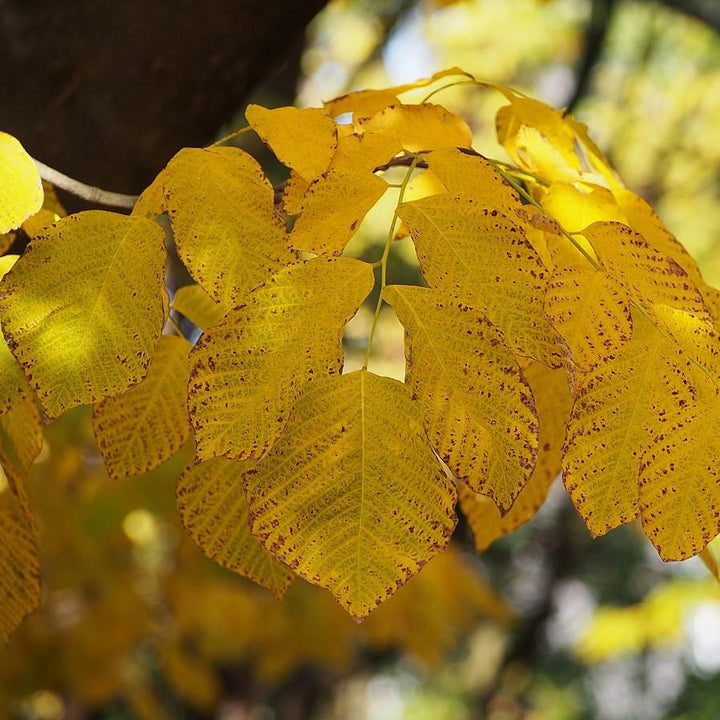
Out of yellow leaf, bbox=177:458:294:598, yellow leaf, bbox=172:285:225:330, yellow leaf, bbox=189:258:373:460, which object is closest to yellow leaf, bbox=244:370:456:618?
yellow leaf, bbox=189:258:373:460

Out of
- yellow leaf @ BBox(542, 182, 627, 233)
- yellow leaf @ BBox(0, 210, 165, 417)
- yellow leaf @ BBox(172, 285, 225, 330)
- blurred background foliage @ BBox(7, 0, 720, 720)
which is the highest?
yellow leaf @ BBox(542, 182, 627, 233)

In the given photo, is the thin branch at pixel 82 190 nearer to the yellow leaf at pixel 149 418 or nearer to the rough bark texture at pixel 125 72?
the yellow leaf at pixel 149 418

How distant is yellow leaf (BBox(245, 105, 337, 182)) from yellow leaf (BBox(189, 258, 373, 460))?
0.13 m

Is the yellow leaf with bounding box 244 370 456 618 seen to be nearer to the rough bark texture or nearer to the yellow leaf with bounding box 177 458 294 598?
the yellow leaf with bounding box 177 458 294 598

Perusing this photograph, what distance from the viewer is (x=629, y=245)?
1.76 feet

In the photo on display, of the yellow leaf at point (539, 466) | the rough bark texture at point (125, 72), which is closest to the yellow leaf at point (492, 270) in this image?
the yellow leaf at point (539, 466)

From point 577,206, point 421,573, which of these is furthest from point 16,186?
point 421,573

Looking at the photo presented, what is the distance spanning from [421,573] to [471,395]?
2.44m

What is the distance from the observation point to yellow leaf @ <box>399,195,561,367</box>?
48 centimetres

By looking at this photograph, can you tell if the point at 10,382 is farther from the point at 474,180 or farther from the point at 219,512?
the point at 474,180

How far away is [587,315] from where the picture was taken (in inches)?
19.2

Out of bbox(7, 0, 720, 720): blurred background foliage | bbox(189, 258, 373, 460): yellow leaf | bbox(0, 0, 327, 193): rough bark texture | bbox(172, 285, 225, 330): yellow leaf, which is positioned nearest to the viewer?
bbox(189, 258, 373, 460): yellow leaf

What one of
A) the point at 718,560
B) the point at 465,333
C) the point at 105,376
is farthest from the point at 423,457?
the point at 718,560

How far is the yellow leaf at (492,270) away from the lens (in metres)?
0.48
